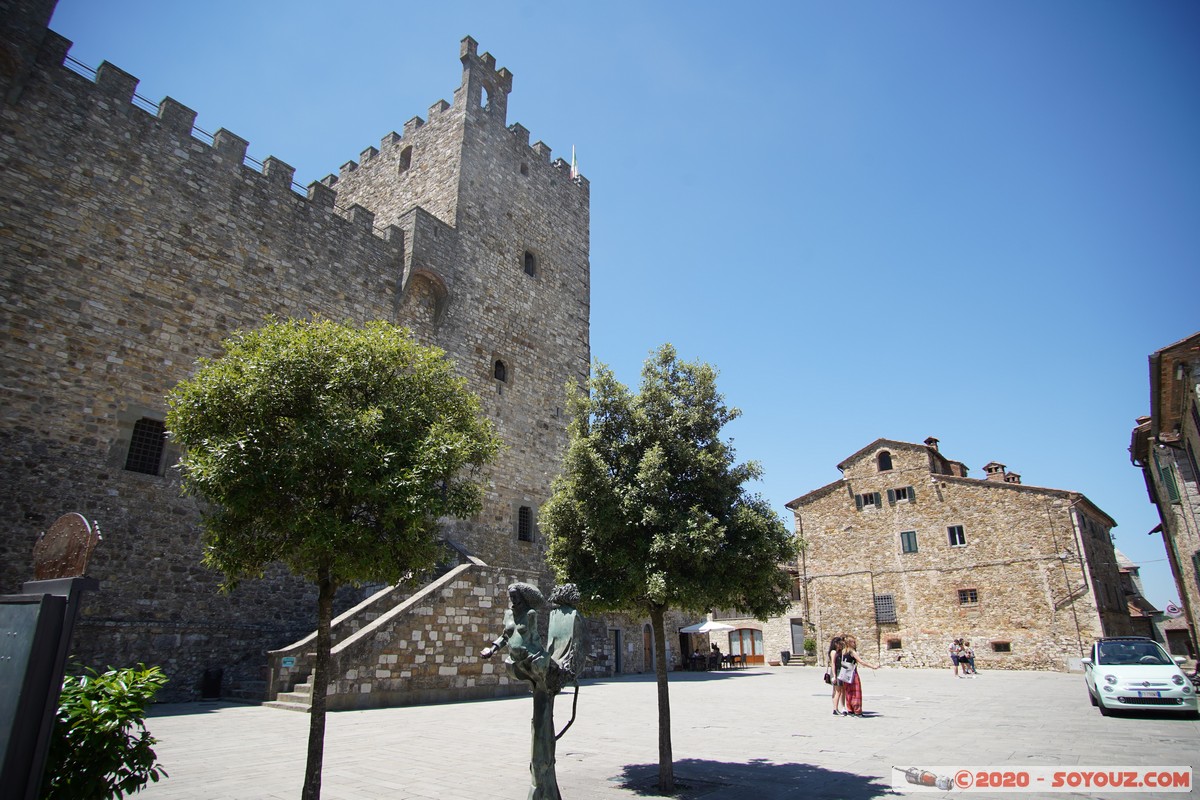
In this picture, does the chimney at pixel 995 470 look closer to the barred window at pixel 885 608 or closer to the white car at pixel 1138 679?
the barred window at pixel 885 608

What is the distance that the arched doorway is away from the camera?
133 ft

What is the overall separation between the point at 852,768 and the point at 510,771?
3.89m

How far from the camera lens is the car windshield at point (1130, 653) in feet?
38.0

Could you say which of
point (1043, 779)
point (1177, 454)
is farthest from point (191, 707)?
point (1177, 454)

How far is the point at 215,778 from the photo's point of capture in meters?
6.37

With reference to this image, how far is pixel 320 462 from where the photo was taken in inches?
251

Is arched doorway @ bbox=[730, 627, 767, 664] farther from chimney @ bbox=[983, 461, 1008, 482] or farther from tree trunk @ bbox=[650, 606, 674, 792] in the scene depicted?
tree trunk @ bbox=[650, 606, 674, 792]

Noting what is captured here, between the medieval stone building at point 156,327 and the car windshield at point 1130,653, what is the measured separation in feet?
39.2

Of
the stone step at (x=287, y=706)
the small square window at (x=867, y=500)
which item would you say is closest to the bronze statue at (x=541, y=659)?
the stone step at (x=287, y=706)

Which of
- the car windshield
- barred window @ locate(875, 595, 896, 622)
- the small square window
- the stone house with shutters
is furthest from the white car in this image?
the small square window

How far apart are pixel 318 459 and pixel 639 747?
5.93 meters

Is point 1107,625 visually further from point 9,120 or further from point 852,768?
point 9,120

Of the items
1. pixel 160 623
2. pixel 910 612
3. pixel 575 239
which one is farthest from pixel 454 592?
pixel 910 612

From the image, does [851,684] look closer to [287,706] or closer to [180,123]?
[287,706]
